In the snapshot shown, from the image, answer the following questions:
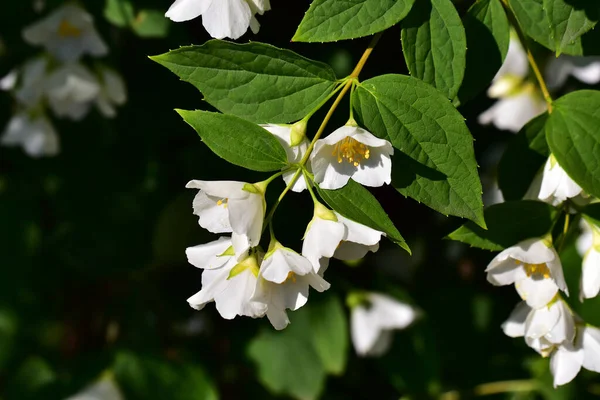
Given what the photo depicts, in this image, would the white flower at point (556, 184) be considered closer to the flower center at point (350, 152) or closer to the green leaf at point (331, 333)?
the flower center at point (350, 152)

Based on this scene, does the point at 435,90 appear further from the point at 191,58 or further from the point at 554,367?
the point at 554,367

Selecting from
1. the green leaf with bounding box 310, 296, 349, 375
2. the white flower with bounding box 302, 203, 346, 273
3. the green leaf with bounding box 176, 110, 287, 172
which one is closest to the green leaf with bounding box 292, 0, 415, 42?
the green leaf with bounding box 176, 110, 287, 172

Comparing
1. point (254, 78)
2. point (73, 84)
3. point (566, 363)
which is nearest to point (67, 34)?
point (73, 84)

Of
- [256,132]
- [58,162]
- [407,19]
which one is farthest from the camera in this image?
[58,162]

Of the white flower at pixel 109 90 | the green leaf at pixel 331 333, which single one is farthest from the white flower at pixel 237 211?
the green leaf at pixel 331 333

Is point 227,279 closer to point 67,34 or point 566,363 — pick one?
point 566,363

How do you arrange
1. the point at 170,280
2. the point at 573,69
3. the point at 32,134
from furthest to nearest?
the point at 170,280
the point at 32,134
the point at 573,69

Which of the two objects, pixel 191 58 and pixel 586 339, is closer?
pixel 191 58

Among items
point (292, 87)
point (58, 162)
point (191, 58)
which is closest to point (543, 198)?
point (292, 87)
